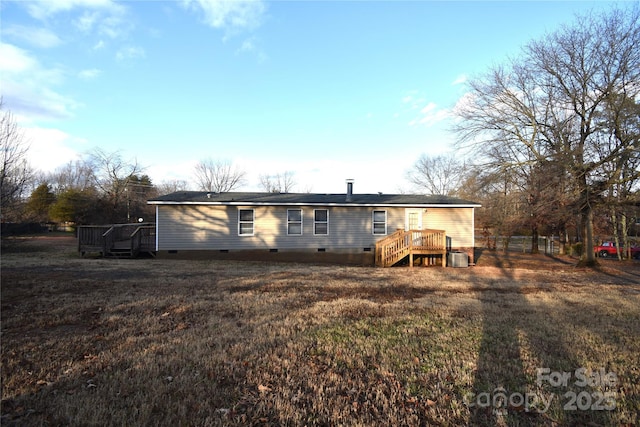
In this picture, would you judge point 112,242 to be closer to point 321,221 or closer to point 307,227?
point 307,227

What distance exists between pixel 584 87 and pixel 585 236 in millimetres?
6968

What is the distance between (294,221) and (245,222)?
2.39 m

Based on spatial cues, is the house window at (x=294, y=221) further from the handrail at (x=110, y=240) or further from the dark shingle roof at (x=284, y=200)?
the handrail at (x=110, y=240)

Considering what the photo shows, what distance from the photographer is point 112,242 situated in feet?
56.8

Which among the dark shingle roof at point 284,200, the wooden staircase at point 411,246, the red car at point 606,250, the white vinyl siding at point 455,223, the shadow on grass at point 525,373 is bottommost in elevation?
the red car at point 606,250

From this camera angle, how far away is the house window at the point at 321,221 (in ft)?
58.2

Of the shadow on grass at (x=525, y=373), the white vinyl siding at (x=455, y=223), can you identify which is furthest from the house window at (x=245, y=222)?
the shadow on grass at (x=525, y=373)

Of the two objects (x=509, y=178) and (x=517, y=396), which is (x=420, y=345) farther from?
(x=509, y=178)

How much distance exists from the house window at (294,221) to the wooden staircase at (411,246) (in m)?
4.22

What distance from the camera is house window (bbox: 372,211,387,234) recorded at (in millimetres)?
18047

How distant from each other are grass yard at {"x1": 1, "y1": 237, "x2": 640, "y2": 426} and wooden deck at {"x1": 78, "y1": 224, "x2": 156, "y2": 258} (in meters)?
9.25

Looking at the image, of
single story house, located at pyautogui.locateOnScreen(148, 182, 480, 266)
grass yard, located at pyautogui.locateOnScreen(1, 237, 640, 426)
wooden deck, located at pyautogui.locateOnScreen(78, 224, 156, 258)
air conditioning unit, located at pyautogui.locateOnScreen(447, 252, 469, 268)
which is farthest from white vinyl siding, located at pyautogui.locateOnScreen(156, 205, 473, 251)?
grass yard, located at pyautogui.locateOnScreen(1, 237, 640, 426)

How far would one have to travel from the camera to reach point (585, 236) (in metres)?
17.1

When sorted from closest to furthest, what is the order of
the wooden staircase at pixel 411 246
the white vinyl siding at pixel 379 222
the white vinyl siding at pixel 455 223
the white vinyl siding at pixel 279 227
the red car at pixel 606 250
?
1. the wooden staircase at pixel 411 246
2. the white vinyl siding at pixel 279 227
3. the white vinyl siding at pixel 379 222
4. the white vinyl siding at pixel 455 223
5. the red car at pixel 606 250
